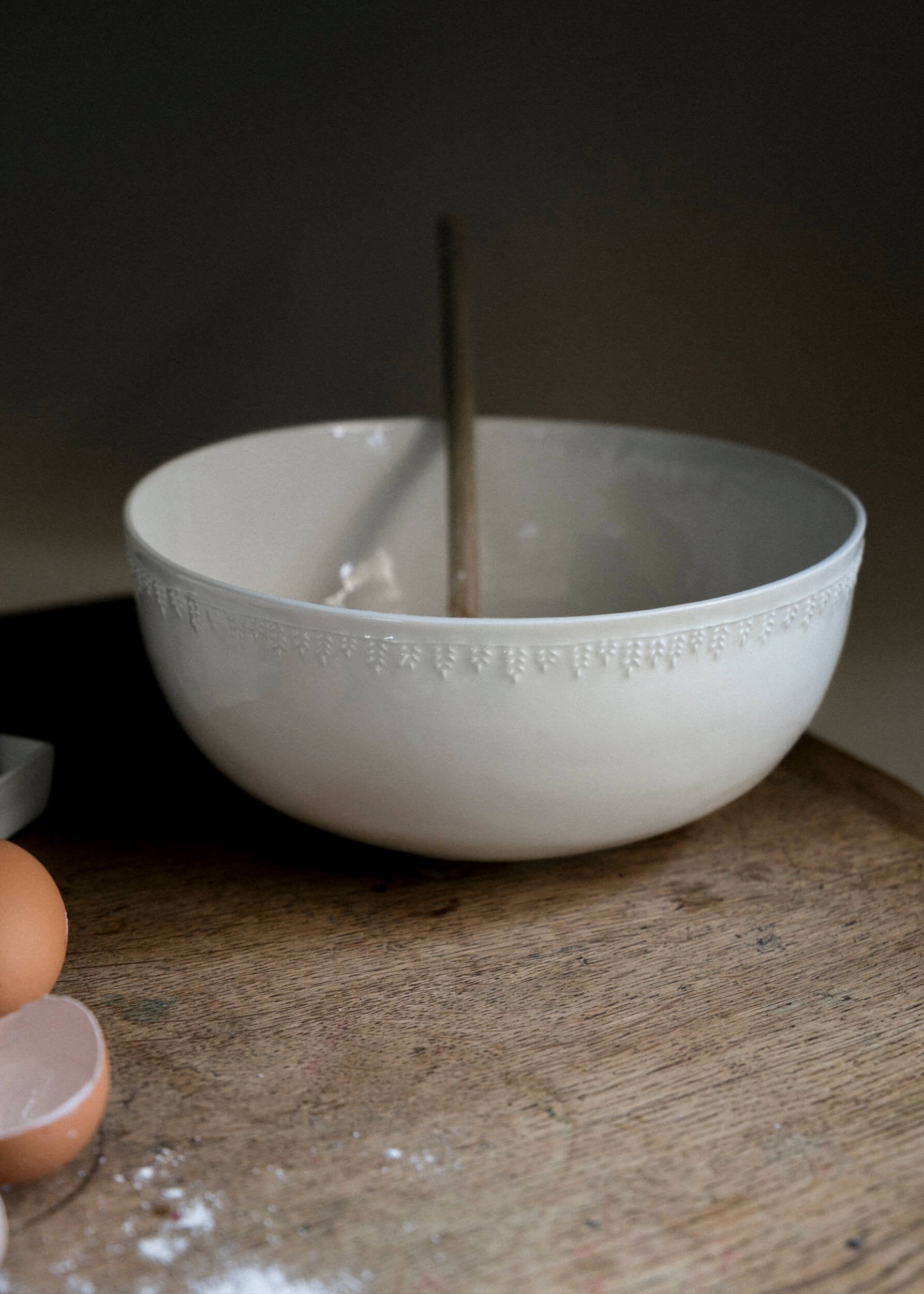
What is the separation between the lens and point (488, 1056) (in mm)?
437

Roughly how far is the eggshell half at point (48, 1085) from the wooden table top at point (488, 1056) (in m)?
0.02

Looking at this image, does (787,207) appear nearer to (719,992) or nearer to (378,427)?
(378,427)

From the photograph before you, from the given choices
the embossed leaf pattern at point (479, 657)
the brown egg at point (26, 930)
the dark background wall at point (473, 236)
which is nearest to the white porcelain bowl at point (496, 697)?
the embossed leaf pattern at point (479, 657)

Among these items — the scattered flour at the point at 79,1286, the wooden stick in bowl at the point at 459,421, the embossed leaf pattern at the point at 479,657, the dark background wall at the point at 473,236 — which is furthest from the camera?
the dark background wall at the point at 473,236

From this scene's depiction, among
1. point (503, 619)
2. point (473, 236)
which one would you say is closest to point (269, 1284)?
point (503, 619)

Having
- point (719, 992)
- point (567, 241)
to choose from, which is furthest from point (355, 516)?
point (719, 992)

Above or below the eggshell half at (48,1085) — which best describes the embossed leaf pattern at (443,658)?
above

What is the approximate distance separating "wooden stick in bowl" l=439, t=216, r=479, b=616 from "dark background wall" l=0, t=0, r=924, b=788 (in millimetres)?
176

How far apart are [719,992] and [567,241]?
0.67 metres

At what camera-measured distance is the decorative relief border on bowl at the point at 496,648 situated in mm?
438

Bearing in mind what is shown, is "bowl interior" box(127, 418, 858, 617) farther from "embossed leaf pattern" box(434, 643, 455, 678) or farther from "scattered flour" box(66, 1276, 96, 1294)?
"scattered flour" box(66, 1276, 96, 1294)

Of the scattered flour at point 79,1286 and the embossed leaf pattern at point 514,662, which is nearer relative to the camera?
the scattered flour at point 79,1286

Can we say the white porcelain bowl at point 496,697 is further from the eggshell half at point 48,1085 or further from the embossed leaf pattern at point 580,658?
the eggshell half at point 48,1085

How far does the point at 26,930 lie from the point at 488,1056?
18 cm
